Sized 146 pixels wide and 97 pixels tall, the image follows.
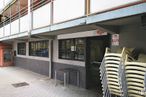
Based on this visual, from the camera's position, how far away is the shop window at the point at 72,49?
9.38 metres

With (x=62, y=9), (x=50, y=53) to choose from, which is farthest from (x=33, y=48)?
(x=62, y=9)

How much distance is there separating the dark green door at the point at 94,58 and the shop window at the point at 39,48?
405 cm

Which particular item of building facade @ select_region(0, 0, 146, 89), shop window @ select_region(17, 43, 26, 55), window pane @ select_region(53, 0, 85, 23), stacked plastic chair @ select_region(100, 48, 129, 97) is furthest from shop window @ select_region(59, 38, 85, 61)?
shop window @ select_region(17, 43, 26, 55)

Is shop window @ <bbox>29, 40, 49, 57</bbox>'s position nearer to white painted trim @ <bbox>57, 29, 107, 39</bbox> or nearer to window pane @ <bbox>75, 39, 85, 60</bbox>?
white painted trim @ <bbox>57, 29, 107, 39</bbox>

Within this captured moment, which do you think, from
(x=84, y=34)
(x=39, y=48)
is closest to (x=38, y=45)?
(x=39, y=48)

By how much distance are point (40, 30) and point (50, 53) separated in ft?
8.98

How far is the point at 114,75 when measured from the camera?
5047mm

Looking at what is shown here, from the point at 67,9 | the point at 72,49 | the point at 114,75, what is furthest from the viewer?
the point at 72,49

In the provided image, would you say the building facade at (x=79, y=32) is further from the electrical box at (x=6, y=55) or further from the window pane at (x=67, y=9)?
the electrical box at (x=6, y=55)

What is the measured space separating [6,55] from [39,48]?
6.40 metres

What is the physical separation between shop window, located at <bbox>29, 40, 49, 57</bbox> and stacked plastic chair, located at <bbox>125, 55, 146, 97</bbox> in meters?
8.23

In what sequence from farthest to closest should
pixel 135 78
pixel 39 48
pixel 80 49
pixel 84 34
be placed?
pixel 39 48 < pixel 80 49 < pixel 84 34 < pixel 135 78

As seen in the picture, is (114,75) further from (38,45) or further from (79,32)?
(38,45)

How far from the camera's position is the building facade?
5.10 metres
